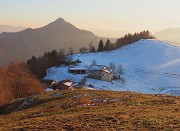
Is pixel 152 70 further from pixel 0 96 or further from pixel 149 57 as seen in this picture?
pixel 0 96

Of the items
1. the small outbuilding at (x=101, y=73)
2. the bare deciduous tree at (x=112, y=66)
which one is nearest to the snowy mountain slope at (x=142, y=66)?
the small outbuilding at (x=101, y=73)

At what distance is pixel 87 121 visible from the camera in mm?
24203

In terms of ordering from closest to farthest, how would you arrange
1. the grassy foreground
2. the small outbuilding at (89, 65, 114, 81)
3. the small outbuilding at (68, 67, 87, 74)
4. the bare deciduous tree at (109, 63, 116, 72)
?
the grassy foreground < the small outbuilding at (89, 65, 114, 81) < the small outbuilding at (68, 67, 87, 74) < the bare deciduous tree at (109, 63, 116, 72)

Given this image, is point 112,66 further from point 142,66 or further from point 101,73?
point 101,73

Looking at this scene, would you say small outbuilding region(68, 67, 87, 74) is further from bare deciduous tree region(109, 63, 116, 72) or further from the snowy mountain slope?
bare deciduous tree region(109, 63, 116, 72)

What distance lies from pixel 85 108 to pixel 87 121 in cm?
771

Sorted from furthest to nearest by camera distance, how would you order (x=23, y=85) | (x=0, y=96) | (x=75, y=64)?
(x=75, y=64) < (x=23, y=85) < (x=0, y=96)

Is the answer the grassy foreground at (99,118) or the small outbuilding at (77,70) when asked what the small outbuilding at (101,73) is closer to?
the small outbuilding at (77,70)

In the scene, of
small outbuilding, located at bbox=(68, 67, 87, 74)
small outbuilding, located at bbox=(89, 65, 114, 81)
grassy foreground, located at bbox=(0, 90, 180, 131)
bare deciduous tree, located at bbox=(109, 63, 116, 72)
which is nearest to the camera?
grassy foreground, located at bbox=(0, 90, 180, 131)

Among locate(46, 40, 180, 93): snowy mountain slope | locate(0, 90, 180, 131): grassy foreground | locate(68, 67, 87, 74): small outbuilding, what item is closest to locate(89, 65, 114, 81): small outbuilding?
locate(46, 40, 180, 93): snowy mountain slope

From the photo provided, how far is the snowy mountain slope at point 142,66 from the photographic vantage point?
116125 mm

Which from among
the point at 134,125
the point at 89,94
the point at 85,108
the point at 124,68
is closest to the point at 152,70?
the point at 124,68

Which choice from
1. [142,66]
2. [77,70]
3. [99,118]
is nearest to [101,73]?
[77,70]

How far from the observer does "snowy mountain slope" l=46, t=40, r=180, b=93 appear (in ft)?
381
